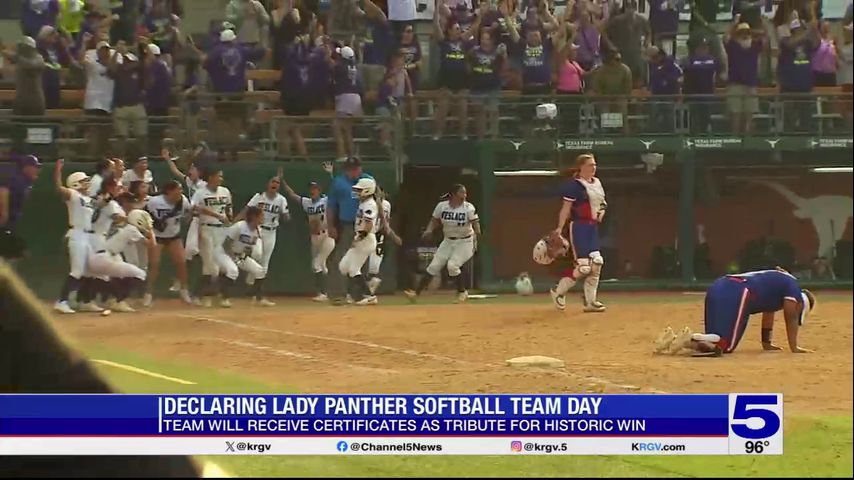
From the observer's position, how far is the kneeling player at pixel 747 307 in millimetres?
4641

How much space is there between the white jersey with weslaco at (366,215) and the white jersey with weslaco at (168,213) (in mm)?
644

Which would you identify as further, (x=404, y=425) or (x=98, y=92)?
(x=98, y=92)

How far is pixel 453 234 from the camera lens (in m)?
4.65

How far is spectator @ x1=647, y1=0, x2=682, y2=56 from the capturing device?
4.55 meters

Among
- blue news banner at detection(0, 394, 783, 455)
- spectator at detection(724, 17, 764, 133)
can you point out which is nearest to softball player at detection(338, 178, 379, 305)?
blue news banner at detection(0, 394, 783, 455)

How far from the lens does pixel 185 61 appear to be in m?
4.63

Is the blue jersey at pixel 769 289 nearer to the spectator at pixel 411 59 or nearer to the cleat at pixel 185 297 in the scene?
the spectator at pixel 411 59

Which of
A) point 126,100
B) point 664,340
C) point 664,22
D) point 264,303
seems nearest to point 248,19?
point 126,100

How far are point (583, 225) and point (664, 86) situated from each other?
62cm

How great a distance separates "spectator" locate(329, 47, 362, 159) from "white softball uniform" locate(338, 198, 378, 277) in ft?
0.72

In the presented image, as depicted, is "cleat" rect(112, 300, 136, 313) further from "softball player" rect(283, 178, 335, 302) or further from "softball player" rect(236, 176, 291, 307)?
"softball player" rect(283, 178, 335, 302)

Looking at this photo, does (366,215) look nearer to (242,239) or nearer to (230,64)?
(242,239)

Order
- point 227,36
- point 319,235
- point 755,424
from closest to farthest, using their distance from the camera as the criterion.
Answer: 1. point 755,424
2. point 227,36
3. point 319,235

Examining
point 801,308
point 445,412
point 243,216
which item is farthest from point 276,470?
point 801,308
